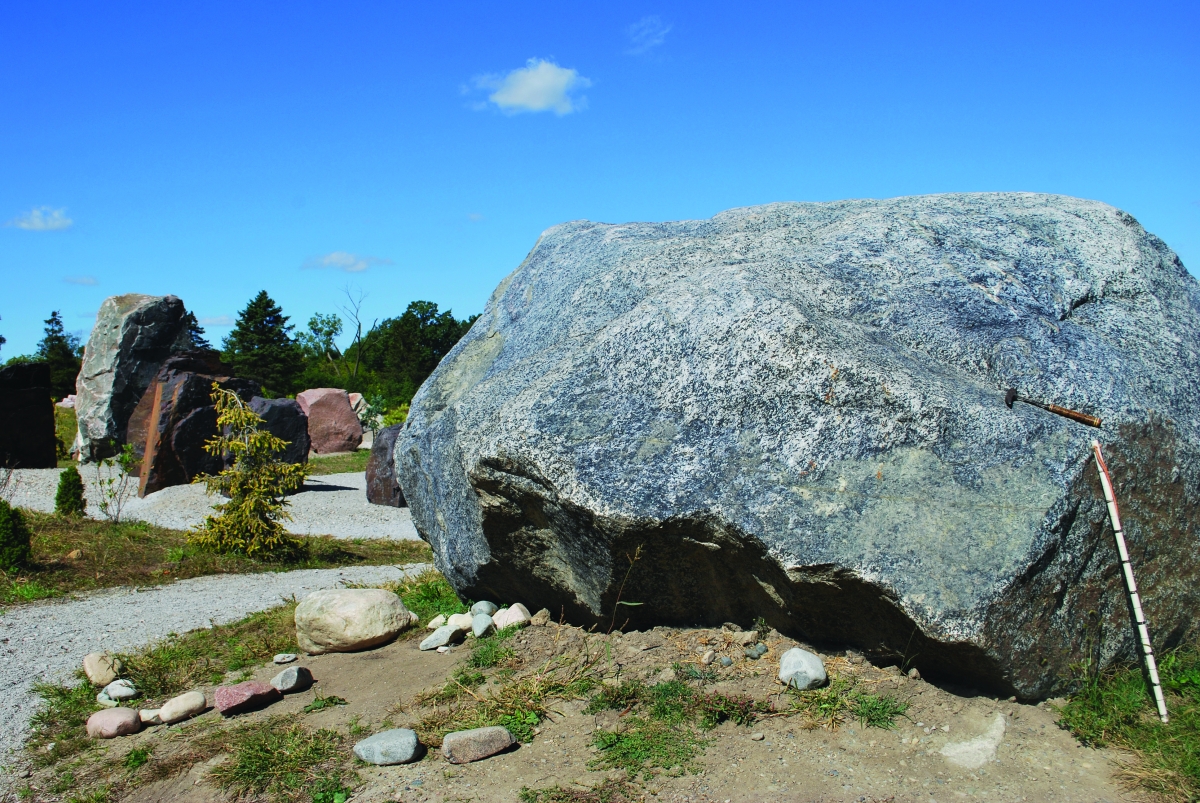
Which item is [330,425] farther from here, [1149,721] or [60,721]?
[1149,721]

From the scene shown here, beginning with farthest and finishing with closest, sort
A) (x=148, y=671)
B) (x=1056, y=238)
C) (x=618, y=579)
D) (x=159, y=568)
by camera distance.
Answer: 1. (x=159, y=568)
2. (x=148, y=671)
3. (x=1056, y=238)
4. (x=618, y=579)

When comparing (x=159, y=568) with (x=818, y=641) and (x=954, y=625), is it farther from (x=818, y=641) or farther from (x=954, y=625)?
(x=954, y=625)

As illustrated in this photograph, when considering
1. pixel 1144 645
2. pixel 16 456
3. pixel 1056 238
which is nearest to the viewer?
pixel 1144 645

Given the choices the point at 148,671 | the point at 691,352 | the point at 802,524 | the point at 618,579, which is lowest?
the point at 148,671

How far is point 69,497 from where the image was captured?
10742 millimetres

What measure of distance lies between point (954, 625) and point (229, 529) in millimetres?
8087

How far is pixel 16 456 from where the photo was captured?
49.6 ft

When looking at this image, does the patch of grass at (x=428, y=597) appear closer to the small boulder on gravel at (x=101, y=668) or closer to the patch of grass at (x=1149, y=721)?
the small boulder on gravel at (x=101, y=668)

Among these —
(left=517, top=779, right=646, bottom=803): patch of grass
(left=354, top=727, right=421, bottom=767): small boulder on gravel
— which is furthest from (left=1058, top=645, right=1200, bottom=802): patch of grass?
(left=354, top=727, right=421, bottom=767): small boulder on gravel

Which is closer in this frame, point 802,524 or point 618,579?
point 802,524

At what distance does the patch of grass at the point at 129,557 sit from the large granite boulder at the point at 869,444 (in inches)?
192

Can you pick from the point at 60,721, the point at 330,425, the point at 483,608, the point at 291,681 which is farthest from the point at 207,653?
the point at 330,425

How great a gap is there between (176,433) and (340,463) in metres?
7.45

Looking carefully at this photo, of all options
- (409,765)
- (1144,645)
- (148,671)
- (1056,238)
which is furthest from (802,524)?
(148,671)
